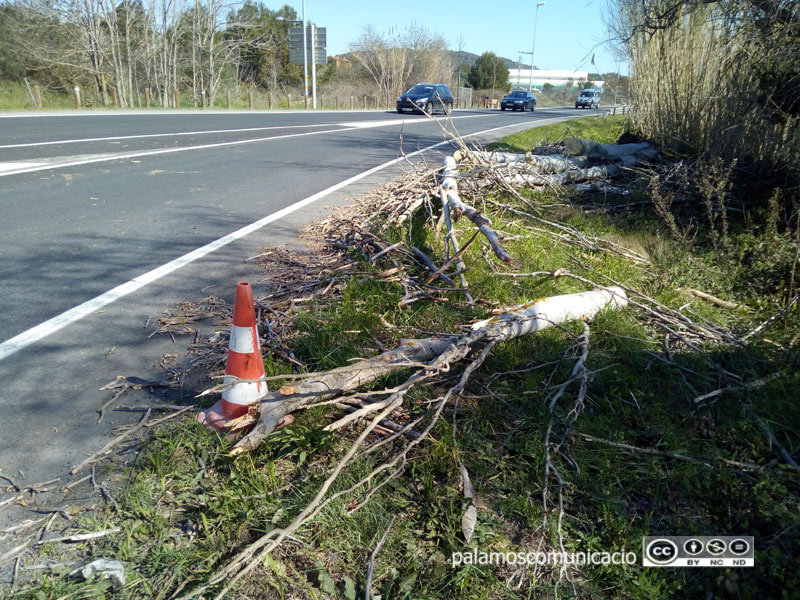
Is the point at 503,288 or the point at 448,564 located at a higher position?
the point at 503,288

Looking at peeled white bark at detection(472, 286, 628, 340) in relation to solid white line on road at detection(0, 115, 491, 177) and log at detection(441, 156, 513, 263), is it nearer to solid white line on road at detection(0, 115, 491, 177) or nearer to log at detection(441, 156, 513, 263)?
log at detection(441, 156, 513, 263)

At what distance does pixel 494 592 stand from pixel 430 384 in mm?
1234

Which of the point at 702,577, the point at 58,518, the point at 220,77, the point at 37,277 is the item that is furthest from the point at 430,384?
the point at 220,77

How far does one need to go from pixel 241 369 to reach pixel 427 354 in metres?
1.03

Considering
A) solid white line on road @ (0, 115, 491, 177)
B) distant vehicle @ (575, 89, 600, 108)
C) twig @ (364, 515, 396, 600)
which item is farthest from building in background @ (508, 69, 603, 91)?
twig @ (364, 515, 396, 600)

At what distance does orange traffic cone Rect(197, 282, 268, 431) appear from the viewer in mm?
A: 2678

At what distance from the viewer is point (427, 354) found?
10.1 feet

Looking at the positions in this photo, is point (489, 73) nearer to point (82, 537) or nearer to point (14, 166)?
point (14, 166)

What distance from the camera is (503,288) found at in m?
4.35

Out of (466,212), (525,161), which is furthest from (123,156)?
(466,212)

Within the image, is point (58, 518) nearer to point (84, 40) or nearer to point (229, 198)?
point (229, 198)

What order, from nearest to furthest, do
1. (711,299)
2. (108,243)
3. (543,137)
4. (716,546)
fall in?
(716,546) → (711,299) → (108,243) → (543,137)

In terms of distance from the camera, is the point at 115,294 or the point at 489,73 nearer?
the point at 115,294

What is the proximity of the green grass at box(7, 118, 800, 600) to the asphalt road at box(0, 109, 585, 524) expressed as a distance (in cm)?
67
